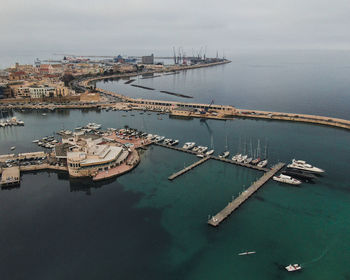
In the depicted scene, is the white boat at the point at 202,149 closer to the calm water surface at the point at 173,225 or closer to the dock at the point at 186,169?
the dock at the point at 186,169

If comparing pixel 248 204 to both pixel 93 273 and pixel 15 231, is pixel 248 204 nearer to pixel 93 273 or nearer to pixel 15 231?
pixel 93 273

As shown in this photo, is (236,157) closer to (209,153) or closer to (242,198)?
(209,153)

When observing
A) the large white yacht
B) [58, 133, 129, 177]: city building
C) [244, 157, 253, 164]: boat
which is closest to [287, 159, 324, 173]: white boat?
the large white yacht

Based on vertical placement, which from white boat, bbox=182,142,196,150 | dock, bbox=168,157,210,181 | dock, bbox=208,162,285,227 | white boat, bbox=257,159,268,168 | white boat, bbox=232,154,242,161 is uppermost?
white boat, bbox=182,142,196,150

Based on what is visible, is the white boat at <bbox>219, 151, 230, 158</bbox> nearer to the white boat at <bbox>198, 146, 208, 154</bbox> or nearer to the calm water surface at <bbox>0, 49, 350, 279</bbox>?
the white boat at <bbox>198, 146, 208, 154</bbox>

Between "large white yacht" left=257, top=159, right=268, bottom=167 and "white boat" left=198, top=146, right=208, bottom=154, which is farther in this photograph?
"white boat" left=198, top=146, right=208, bottom=154

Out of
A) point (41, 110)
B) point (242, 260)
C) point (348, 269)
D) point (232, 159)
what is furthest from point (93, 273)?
point (41, 110)
